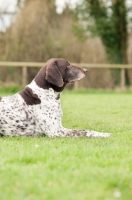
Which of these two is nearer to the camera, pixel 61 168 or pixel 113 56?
pixel 61 168

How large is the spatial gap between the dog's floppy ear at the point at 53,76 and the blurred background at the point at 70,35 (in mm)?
15972

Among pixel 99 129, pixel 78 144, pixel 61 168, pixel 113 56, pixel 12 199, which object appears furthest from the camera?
pixel 113 56

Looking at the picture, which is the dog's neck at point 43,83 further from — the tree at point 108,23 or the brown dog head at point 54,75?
the tree at point 108,23

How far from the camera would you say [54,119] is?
6.64 metres

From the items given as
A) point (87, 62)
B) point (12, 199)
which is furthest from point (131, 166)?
point (87, 62)

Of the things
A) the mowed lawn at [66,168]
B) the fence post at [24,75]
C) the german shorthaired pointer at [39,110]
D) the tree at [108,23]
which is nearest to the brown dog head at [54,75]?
the german shorthaired pointer at [39,110]

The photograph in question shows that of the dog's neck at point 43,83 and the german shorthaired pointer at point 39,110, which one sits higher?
the dog's neck at point 43,83

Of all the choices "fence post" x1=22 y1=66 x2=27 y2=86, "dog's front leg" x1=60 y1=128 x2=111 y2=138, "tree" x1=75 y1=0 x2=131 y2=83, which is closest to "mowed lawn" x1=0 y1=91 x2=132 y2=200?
"dog's front leg" x1=60 y1=128 x2=111 y2=138

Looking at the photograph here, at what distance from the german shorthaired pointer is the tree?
18.6 metres

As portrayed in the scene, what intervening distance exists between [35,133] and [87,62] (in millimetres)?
17593

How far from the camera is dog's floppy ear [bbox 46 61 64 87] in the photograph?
6.71 m

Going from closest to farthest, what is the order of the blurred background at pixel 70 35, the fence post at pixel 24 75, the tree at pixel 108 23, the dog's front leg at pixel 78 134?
the dog's front leg at pixel 78 134, the fence post at pixel 24 75, the blurred background at pixel 70 35, the tree at pixel 108 23

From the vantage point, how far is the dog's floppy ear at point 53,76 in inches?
264

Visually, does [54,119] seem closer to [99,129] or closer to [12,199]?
[99,129]
